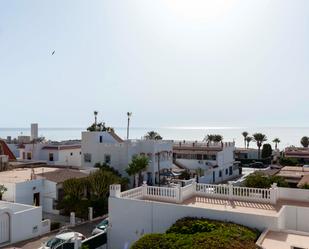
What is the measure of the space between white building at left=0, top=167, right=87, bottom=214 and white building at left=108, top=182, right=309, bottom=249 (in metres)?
12.7

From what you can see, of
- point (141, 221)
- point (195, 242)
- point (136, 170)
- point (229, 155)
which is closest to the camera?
point (195, 242)

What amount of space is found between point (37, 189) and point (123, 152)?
12.2 metres

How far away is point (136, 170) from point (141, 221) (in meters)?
18.6

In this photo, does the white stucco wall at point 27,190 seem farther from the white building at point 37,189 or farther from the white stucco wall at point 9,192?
the white stucco wall at point 9,192

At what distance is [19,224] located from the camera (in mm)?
21406

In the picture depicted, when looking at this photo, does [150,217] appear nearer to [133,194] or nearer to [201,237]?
[133,194]

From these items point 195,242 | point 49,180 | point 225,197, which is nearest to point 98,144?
point 49,180

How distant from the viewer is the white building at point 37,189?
2752cm


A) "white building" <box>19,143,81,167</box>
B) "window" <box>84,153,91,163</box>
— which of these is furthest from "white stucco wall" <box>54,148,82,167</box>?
"window" <box>84,153,91,163</box>

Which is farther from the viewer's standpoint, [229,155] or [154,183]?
[229,155]

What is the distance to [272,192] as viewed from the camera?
16969mm

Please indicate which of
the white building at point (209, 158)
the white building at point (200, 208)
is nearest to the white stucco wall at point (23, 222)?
the white building at point (200, 208)

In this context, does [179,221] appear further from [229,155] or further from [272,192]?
[229,155]

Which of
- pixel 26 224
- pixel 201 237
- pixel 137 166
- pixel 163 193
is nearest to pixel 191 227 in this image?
pixel 201 237
